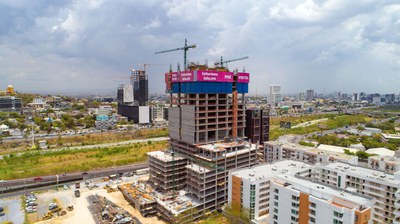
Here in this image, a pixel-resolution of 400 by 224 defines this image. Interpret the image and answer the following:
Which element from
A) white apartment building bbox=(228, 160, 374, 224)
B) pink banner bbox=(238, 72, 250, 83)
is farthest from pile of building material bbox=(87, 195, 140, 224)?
pink banner bbox=(238, 72, 250, 83)

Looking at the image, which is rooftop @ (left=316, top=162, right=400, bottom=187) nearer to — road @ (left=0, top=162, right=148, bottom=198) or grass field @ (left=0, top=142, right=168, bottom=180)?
road @ (left=0, top=162, right=148, bottom=198)

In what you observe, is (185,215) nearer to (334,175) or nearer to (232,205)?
(232,205)

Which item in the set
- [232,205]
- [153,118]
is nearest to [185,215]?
[232,205]

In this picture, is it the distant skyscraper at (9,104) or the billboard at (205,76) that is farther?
the distant skyscraper at (9,104)

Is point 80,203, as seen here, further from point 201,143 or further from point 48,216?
point 201,143

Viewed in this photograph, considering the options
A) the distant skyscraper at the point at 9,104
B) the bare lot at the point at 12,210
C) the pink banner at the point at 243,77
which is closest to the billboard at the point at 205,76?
the pink banner at the point at 243,77

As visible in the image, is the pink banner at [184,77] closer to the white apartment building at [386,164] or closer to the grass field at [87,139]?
the white apartment building at [386,164]

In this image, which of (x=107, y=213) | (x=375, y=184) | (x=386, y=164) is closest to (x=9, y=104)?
(x=107, y=213)
